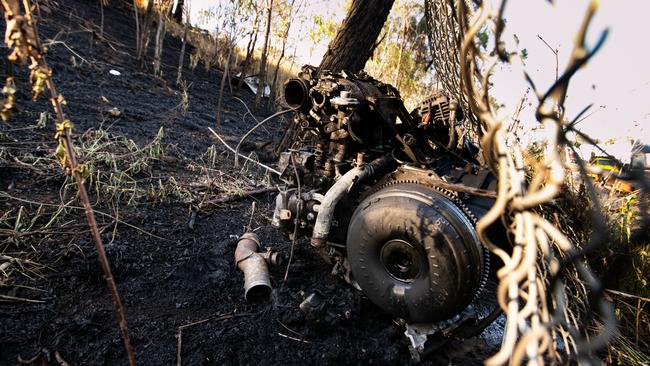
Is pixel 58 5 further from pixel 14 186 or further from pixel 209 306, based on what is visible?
pixel 209 306

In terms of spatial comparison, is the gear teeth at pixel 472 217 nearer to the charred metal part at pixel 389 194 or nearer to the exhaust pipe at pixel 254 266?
the charred metal part at pixel 389 194

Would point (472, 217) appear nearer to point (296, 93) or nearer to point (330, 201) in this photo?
point (330, 201)

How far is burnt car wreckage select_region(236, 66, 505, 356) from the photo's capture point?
1952 mm

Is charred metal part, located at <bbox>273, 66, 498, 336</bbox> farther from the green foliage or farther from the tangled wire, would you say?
the green foliage

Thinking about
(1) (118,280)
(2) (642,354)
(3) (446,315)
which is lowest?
(1) (118,280)

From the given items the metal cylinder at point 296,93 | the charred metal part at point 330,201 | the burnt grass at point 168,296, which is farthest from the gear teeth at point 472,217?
the metal cylinder at point 296,93

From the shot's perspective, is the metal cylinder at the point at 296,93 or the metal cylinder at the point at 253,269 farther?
the metal cylinder at the point at 296,93

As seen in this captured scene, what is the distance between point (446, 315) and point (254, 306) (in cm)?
125

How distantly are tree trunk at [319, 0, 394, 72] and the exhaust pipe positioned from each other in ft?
6.92

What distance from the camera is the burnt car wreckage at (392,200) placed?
1.95 metres

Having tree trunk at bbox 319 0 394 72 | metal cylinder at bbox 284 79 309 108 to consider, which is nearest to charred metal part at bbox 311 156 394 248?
metal cylinder at bbox 284 79 309 108

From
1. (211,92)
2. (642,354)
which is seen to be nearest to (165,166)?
(642,354)

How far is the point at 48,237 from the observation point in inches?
98.6

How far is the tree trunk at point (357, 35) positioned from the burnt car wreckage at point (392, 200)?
4.23ft
